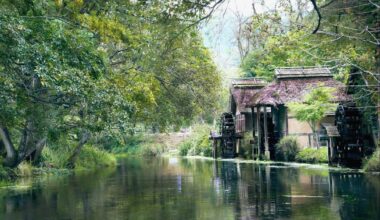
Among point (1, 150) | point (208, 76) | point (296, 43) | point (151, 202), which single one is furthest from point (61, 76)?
point (208, 76)

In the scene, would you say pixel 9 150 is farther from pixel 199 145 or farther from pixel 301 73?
pixel 199 145

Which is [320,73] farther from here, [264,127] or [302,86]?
[264,127]

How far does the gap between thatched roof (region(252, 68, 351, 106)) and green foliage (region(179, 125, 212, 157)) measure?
16.3 meters

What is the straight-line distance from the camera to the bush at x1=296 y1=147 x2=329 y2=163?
2898 centimetres

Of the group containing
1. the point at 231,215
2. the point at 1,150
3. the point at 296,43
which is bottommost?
the point at 231,215

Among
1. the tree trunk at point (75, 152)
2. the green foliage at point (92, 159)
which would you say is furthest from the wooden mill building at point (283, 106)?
the tree trunk at point (75, 152)

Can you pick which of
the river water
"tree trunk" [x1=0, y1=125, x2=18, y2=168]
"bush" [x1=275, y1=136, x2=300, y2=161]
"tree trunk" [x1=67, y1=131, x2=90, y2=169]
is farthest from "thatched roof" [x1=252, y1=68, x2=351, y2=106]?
the river water

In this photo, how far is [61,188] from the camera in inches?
750

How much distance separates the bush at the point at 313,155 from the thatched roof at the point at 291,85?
5199 mm

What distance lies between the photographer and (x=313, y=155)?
2973 cm

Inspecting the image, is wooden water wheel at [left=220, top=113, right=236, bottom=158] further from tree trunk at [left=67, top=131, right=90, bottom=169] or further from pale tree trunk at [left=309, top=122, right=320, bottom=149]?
tree trunk at [left=67, top=131, right=90, bottom=169]

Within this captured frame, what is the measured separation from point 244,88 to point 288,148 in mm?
13473

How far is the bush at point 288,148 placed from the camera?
3278cm

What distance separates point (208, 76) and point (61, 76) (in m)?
20.3
